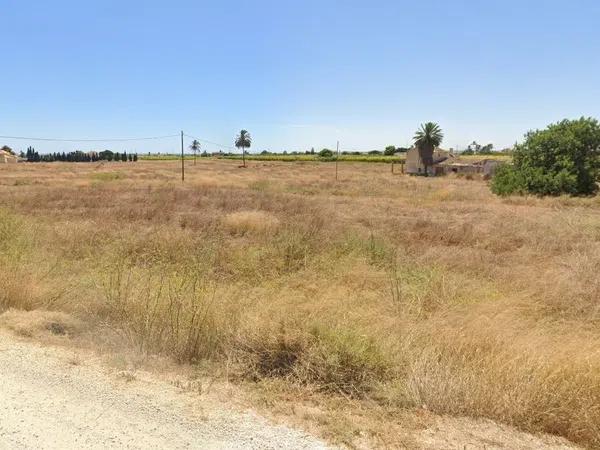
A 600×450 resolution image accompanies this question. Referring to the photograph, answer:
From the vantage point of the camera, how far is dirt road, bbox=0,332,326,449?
8.75 ft

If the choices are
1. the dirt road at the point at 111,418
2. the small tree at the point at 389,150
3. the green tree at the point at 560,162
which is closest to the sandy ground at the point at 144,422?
the dirt road at the point at 111,418

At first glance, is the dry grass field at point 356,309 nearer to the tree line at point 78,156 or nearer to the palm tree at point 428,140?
the palm tree at point 428,140

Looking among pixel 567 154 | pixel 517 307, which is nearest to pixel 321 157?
pixel 567 154

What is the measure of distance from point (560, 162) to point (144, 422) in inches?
1249

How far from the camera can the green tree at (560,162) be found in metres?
28.2

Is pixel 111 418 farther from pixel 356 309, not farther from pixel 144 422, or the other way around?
pixel 356 309

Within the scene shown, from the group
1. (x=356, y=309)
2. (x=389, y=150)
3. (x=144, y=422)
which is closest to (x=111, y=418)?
(x=144, y=422)

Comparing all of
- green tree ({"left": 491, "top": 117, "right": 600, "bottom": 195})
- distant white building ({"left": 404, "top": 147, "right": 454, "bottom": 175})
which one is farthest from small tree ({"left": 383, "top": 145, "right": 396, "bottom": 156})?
green tree ({"left": 491, "top": 117, "right": 600, "bottom": 195})

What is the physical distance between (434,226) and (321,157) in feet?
370

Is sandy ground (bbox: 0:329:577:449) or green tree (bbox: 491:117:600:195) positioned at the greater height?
green tree (bbox: 491:117:600:195)

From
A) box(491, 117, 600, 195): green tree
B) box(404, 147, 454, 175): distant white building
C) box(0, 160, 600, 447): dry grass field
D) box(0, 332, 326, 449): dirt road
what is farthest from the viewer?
box(404, 147, 454, 175): distant white building

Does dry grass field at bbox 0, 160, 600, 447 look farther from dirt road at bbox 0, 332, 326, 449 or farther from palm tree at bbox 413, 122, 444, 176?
palm tree at bbox 413, 122, 444, 176

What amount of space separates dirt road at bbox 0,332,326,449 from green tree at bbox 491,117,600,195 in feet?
97.5

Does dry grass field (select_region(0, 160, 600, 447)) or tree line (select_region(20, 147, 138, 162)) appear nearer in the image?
dry grass field (select_region(0, 160, 600, 447))
